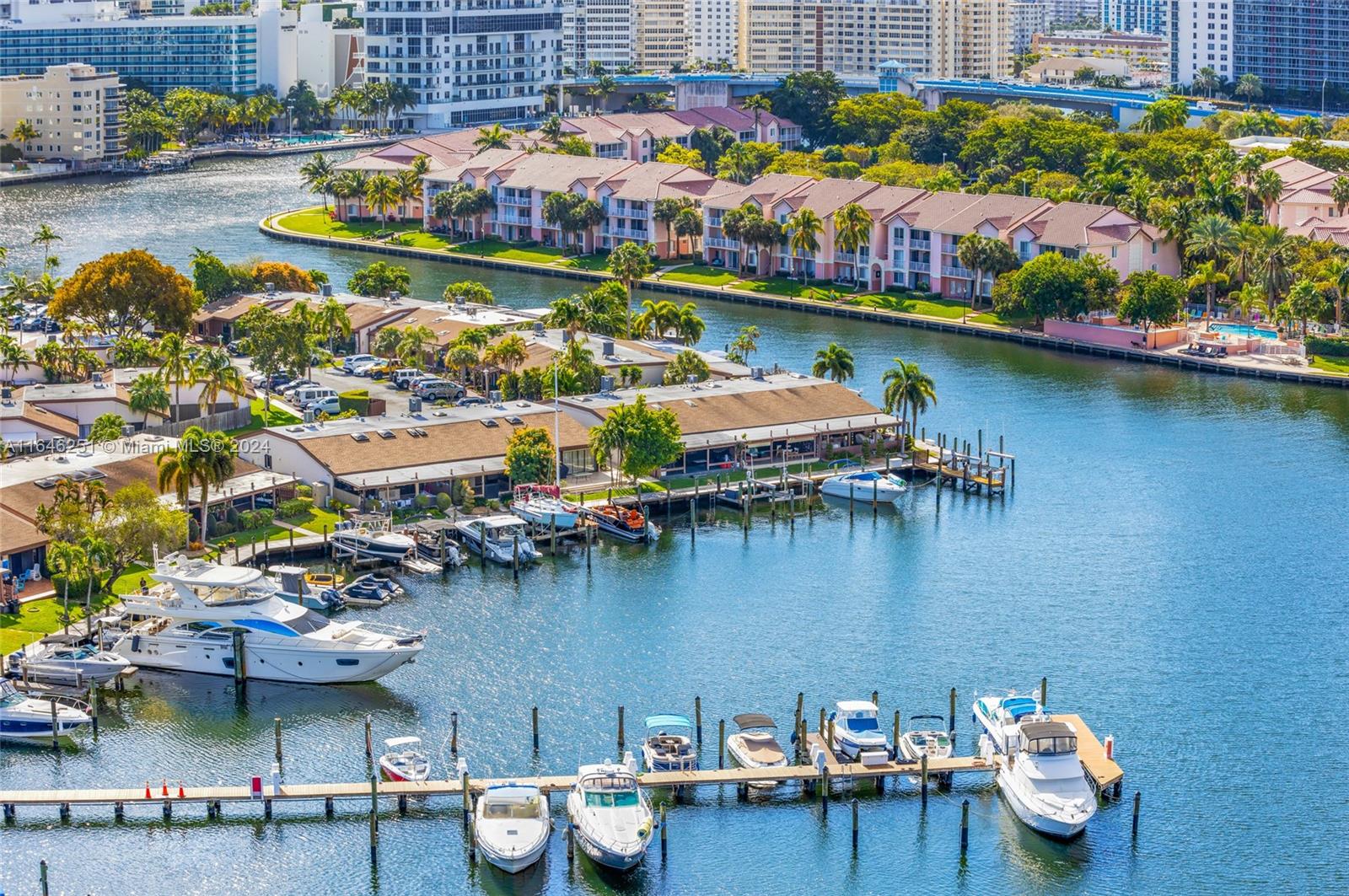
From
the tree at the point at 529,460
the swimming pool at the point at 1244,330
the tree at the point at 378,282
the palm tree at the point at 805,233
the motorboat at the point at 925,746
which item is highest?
the palm tree at the point at 805,233

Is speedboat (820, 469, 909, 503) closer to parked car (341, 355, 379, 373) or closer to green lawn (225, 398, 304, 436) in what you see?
green lawn (225, 398, 304, 436)

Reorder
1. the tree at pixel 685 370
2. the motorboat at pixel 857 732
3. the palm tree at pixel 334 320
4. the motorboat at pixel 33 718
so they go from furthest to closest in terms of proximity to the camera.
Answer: the palm tree at pixel 334 320, the tree at pixel 685 370, the motorboat at pixel 33 718, the motorboat at pixel 857 732

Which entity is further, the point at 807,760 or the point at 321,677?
the point at 321,677

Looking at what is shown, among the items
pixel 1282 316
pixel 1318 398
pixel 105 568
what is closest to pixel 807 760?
pixel 105 568

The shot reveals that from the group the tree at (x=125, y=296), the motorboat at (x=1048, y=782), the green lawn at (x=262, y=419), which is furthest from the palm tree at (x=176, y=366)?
the motorboat at (x=1048, y=782)

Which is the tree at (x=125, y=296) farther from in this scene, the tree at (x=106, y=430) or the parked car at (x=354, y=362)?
the tree at (x=106, y=430)

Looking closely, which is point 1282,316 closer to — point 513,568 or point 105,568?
point 513,568

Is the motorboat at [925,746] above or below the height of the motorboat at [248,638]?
below

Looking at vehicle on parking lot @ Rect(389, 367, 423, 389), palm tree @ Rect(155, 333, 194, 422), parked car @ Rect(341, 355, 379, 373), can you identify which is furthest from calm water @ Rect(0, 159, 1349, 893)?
parked car @ Rect(341, 355, 379, 373)
